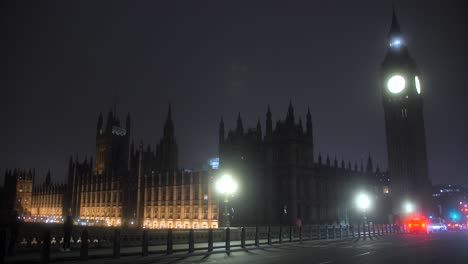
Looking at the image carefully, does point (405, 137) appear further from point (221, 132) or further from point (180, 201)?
point (180, 201)

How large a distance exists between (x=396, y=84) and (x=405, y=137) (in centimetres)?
1676

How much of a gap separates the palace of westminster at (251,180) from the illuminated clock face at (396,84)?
0.89 ft

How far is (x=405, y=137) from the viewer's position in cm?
10181

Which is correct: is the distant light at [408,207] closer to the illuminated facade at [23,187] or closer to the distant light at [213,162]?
the distant light at [213,162]

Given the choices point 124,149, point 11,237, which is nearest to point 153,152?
point 124,149

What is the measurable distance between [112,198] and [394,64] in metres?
87.2

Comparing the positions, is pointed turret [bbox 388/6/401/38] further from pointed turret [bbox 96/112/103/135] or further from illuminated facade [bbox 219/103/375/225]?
pointed turret [bbox 96/112/103/135]

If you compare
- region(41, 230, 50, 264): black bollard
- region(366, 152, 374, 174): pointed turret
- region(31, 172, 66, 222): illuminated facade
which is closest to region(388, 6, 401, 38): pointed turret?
region(366, 152, 374, 174): pointed turret

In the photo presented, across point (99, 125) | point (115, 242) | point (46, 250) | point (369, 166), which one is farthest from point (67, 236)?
point (99, 125)

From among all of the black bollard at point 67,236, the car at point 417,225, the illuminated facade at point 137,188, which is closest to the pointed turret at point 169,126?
the illuminated facade at point 137,188

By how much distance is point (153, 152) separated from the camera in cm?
13388

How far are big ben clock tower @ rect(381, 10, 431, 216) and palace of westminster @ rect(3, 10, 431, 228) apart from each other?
0.24m

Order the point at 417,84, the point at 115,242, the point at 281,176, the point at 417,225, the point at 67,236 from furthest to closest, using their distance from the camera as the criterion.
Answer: the point at 417,84
the point at 281,176
the point at 417,225
the point at 67,236
the point at 115,242

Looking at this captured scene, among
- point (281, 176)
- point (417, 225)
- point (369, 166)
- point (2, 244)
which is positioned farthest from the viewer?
point (369, 166)
